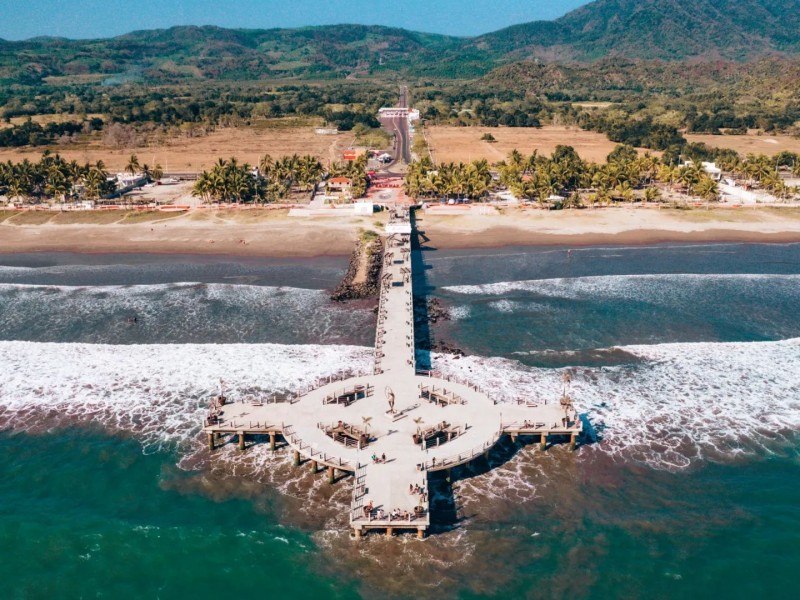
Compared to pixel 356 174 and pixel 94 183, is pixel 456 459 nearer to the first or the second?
pixel 356 174

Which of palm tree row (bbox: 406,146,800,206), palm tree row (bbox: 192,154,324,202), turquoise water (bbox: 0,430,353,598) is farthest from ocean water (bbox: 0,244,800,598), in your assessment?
palm tree row (bbox: 406,146,800,206)

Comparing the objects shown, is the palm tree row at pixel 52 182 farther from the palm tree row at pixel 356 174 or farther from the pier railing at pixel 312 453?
the pier railing at pixel 312 453

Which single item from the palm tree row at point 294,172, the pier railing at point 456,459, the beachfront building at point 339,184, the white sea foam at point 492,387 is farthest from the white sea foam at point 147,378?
the palm tree row at point 294,172

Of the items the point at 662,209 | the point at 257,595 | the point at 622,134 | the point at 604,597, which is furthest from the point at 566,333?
the point at 622,134

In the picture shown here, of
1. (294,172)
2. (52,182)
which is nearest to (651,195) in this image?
(294,172)

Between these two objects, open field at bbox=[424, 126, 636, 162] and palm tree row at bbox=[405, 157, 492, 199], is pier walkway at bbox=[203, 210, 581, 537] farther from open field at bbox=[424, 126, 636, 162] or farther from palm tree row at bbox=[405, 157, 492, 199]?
open field at bbox=[424, 126, 636, 162]

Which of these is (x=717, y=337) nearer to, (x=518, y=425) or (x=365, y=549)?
(x=518, y=425)

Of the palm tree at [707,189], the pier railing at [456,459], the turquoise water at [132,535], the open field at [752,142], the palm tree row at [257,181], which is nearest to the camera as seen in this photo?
the turquoise water at [132,535]
